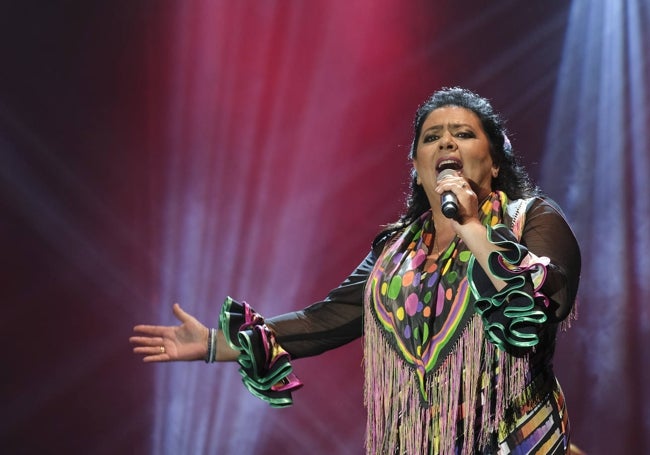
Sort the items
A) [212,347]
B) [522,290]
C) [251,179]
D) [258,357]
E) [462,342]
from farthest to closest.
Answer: [251,179], [212,347], [258,357], [462,342], [522,290]

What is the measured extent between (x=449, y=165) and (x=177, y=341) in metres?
0.90

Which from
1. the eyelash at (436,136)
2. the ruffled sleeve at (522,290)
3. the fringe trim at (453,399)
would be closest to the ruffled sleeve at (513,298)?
the ruffled sleeve at (522,290)

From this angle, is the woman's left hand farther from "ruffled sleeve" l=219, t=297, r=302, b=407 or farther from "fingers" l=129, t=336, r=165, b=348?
"fingers" l=129, t=336, r=165, b=348

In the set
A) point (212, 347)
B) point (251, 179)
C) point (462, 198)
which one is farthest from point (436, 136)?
point (251, 179)

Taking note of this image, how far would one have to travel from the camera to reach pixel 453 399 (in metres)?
1.77

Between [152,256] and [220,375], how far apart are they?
2.37 ft

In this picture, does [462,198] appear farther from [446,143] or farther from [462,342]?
[446,143]

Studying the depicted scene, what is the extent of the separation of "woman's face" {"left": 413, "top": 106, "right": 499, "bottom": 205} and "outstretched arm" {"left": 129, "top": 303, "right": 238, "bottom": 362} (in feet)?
2.40

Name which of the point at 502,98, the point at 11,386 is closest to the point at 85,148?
the point at 11,386

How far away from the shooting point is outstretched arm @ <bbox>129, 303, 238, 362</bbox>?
2.15 m

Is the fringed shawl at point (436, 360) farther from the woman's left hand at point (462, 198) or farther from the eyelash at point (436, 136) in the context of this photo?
the eyelash at point (436, 136)

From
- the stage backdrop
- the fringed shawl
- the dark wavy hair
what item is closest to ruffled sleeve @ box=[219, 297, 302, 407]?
the fringed shawl

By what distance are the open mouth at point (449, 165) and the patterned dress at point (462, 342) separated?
0.42ft

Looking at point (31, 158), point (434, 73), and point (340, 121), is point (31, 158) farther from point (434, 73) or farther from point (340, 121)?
point (434, 73)
